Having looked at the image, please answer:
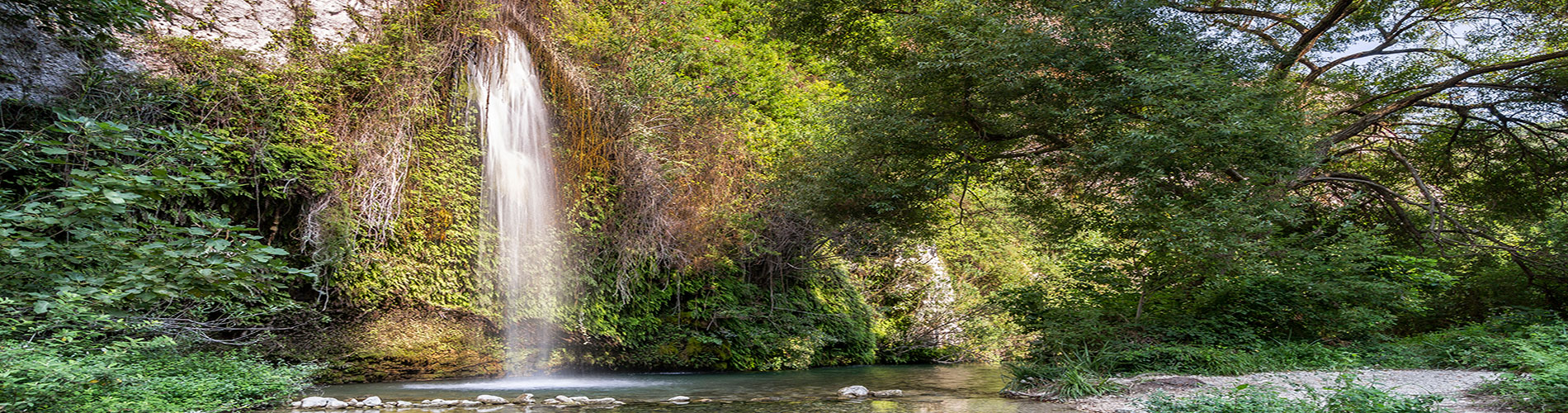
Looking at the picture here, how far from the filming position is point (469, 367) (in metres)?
11.3

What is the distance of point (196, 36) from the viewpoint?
930cm

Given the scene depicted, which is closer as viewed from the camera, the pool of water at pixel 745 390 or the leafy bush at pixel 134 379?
the leafy bush at pixel 134 379

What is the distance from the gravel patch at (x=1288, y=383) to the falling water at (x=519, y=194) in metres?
7.76

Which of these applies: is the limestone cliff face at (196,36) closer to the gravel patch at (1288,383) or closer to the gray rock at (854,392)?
the gray rock at (854,392)

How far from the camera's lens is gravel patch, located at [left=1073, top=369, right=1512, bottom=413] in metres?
6.13

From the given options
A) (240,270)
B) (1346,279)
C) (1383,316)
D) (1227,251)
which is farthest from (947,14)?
(240,270)

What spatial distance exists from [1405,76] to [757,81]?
1091 cm

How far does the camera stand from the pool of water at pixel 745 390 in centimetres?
741

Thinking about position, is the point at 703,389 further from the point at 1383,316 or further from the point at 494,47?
the point at 1383,316

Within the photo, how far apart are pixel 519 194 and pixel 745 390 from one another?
4.60 meters

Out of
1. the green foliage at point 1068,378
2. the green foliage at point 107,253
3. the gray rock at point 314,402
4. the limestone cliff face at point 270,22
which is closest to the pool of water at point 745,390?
the green foliage at point 1068,378

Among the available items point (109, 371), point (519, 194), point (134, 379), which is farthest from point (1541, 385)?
point (519, 194)

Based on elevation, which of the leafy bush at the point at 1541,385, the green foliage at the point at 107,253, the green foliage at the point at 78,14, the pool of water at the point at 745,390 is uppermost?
the green foliage at the point at 78,14

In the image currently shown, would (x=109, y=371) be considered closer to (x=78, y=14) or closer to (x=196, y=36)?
(x=78, y=14)
